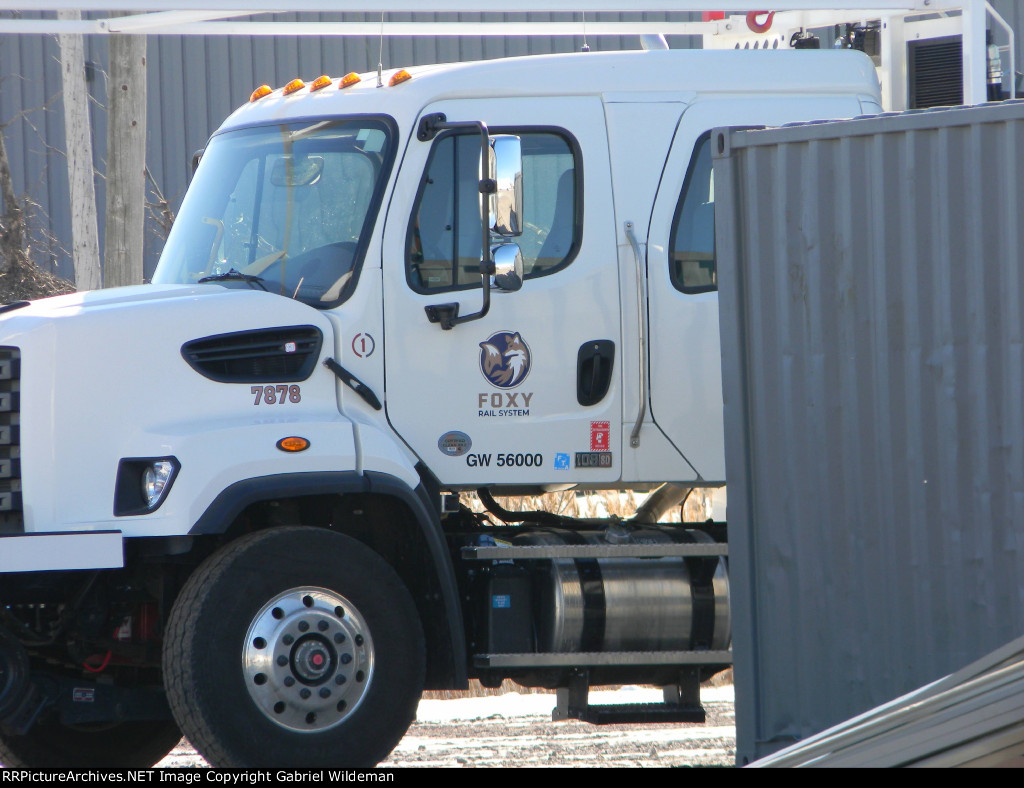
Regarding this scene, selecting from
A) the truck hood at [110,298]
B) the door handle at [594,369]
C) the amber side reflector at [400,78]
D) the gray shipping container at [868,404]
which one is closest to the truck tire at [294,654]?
the truck hood at [110,298]

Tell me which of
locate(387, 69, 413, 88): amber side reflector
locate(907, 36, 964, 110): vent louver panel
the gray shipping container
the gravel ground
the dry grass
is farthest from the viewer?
the dry grass

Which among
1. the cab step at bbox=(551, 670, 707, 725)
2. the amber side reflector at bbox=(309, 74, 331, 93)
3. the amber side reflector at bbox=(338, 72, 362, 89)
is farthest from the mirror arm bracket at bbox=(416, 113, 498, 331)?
the cab step at bbox=(551, 670, 707, 725)

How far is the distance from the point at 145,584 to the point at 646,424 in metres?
2.35

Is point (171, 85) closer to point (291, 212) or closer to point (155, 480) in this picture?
point (291, 212)

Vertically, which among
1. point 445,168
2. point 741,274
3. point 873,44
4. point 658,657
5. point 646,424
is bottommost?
point 658,657

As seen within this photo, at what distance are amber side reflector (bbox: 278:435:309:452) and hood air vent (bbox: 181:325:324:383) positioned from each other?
0.31 meters

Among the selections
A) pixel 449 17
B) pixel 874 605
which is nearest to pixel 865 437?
pixel 874 605

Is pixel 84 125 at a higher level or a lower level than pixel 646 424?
higher

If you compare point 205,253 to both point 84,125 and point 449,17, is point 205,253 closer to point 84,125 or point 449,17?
point 84,125

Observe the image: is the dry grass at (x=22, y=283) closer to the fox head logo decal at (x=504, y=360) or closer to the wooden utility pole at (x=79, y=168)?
the wooden utility pole at (x=79, y=168)

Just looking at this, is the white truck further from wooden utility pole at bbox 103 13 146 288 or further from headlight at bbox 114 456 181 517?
wooden utility pole at bbox 103 13 146 288

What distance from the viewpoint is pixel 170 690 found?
5680 mm

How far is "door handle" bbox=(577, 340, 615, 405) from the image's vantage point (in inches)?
262

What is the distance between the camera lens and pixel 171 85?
16156mm
